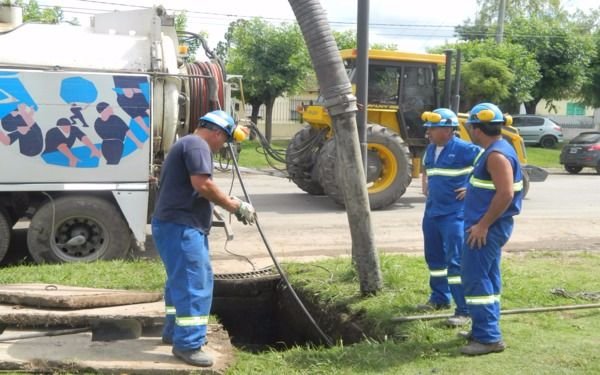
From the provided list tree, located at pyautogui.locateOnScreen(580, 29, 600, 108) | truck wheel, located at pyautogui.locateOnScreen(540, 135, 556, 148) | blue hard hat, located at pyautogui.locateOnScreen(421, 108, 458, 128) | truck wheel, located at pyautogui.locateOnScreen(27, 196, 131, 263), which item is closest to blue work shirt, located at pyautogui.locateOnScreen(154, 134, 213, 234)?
blue hard hat, located at pyautogui.locateOnScreen(421, 108, 458, 128)

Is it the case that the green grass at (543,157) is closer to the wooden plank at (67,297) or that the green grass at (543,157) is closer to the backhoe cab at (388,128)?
the backhoe cab at (388,128)

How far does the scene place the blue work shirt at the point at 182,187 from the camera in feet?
15.3

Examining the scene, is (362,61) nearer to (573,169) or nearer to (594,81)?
(573,169)

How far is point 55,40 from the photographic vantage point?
747 centimetres

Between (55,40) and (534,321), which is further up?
(55,40)

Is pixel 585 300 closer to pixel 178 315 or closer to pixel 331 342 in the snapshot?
pixel 331 342

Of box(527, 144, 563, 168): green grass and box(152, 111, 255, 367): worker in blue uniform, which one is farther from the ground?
box(152, 111, 255, 367): worker in blue uniform

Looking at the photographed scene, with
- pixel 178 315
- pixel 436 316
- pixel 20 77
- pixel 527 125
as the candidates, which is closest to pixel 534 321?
pixel 436 316

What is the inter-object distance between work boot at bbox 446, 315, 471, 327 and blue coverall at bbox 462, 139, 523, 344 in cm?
48

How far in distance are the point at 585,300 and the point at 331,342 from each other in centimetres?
228

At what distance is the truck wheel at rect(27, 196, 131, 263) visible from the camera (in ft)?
24.5

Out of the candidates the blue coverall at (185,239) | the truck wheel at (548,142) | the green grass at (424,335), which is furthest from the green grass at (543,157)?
the blue coverall at (185,239)

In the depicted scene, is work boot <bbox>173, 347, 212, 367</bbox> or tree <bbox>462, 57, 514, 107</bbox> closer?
work boot <bbox>173, 347, 212, 367</bbox>

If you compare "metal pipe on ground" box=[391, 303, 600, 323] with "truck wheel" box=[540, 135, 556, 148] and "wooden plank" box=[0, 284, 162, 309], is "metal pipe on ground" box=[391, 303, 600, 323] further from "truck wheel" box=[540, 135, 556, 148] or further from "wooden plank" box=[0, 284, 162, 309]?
"truck wheel" box=[540, 135, 556, 148]
